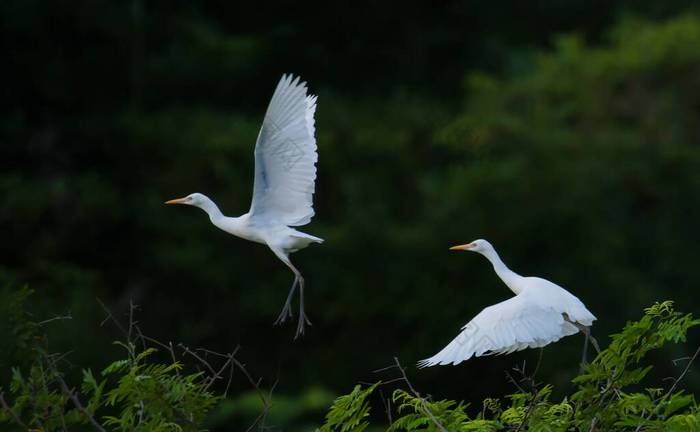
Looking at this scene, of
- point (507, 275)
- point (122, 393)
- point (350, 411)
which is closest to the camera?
point (122, 393)

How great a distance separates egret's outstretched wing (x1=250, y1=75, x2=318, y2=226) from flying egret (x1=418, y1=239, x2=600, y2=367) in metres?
0.93

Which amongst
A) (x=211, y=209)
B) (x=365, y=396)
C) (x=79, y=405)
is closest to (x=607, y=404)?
(x=365, y=396)

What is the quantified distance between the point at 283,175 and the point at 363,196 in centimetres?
814

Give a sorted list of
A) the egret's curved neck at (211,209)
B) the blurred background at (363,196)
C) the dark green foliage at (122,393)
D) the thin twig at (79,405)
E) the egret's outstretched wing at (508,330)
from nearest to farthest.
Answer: the thin twig at (79,405), the dark green foliage at (122,393), the egret's outstretched wing at (508,330), the egret's curved neck at (211,209), the blurred background at (363,196)

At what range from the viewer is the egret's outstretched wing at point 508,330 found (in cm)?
492

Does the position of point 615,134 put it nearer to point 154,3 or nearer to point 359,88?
point 359,88

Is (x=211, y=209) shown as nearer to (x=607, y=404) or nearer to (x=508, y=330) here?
(x=508, y=330)

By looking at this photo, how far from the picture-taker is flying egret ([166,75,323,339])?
18.1 ft

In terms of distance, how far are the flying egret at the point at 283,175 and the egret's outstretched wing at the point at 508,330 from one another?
2.38ft

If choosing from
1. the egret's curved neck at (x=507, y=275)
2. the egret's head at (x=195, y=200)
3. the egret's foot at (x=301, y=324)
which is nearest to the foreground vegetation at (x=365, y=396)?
the egret's foot at (x=301, y=324)

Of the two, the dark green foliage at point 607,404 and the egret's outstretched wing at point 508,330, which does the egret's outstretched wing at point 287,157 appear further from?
the dark green foliage at point 607,404

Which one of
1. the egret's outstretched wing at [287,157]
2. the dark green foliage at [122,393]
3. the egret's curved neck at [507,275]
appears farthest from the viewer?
the egret's curved neck at [507,275]

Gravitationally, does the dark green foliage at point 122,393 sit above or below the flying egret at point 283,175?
below

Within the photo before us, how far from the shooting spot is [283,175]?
5656 mm
